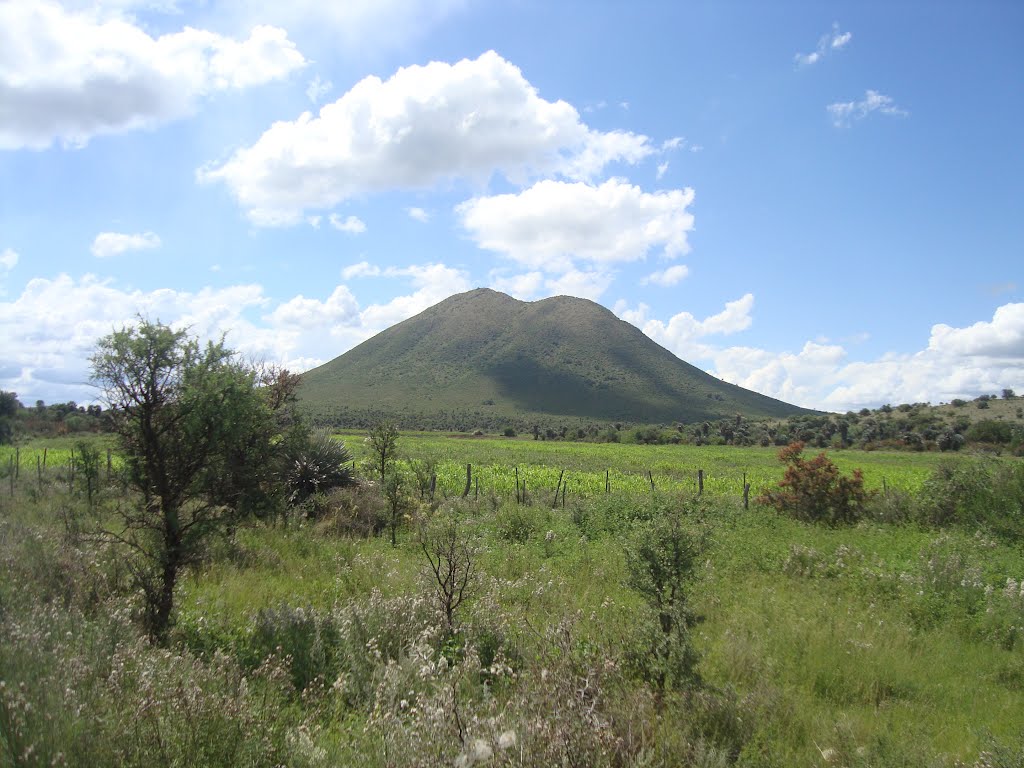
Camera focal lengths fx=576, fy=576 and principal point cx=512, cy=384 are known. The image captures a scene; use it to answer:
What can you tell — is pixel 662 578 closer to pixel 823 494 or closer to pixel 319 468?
pixel 823 494

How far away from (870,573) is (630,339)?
15871 cm

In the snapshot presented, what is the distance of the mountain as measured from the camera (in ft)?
379

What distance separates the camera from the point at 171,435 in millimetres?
6855

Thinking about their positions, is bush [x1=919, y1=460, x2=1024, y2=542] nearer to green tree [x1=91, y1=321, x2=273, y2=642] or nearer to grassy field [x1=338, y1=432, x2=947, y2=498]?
grassy field [x1=338, y1=432, x2=947, y2=498]

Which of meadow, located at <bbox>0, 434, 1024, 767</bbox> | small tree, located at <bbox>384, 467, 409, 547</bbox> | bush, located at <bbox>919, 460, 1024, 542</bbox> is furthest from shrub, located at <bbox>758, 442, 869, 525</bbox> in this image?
small tree, located at <bbox>384, 467, 409, 547</bbox>

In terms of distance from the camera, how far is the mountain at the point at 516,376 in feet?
379

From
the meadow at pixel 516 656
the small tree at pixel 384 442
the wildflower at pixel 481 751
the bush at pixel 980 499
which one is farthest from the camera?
the small tree at pixel 384 442

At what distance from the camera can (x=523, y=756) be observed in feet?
10.6

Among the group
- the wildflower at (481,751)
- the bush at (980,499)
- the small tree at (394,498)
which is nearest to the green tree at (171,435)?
the wildflower at (481,751)

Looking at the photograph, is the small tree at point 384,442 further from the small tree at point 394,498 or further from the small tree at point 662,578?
the small tree at point 662,578

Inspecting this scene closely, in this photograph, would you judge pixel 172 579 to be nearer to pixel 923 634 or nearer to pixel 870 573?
Result: pixel 923 634

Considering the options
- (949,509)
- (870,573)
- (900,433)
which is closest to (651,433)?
(900,433)

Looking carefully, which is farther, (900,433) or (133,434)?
(900,433)

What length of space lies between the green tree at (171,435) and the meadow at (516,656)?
478 millimetres
